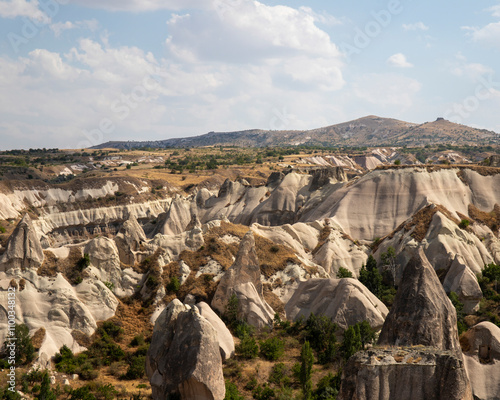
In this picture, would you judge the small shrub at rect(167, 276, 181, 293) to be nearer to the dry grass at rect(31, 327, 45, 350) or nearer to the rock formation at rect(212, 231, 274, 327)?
the rock formation at rect(212, 231, 274, 327)

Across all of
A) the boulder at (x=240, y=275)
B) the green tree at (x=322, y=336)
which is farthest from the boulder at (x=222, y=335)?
the green tree at (x=322, y=336)

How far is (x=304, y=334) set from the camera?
31.8 meters

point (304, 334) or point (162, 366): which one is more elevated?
point (162, 366)

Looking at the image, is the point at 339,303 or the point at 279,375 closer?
the point at 279,375

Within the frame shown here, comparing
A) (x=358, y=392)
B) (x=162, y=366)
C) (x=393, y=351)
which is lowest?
(x=162, y=366)

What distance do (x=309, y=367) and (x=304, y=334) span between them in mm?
7314

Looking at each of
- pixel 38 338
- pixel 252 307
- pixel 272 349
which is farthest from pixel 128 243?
Answer: pixel 272 349

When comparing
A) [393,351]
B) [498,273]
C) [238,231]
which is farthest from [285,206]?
A: [393,351]

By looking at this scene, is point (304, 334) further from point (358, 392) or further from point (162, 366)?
point (358, 392)

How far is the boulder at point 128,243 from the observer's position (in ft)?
123

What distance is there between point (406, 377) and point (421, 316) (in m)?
5.05

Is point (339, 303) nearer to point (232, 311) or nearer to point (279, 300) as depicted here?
point (279, 300)

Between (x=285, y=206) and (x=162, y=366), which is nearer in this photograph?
(x=162, y=366)

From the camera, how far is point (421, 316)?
20.2 meters
